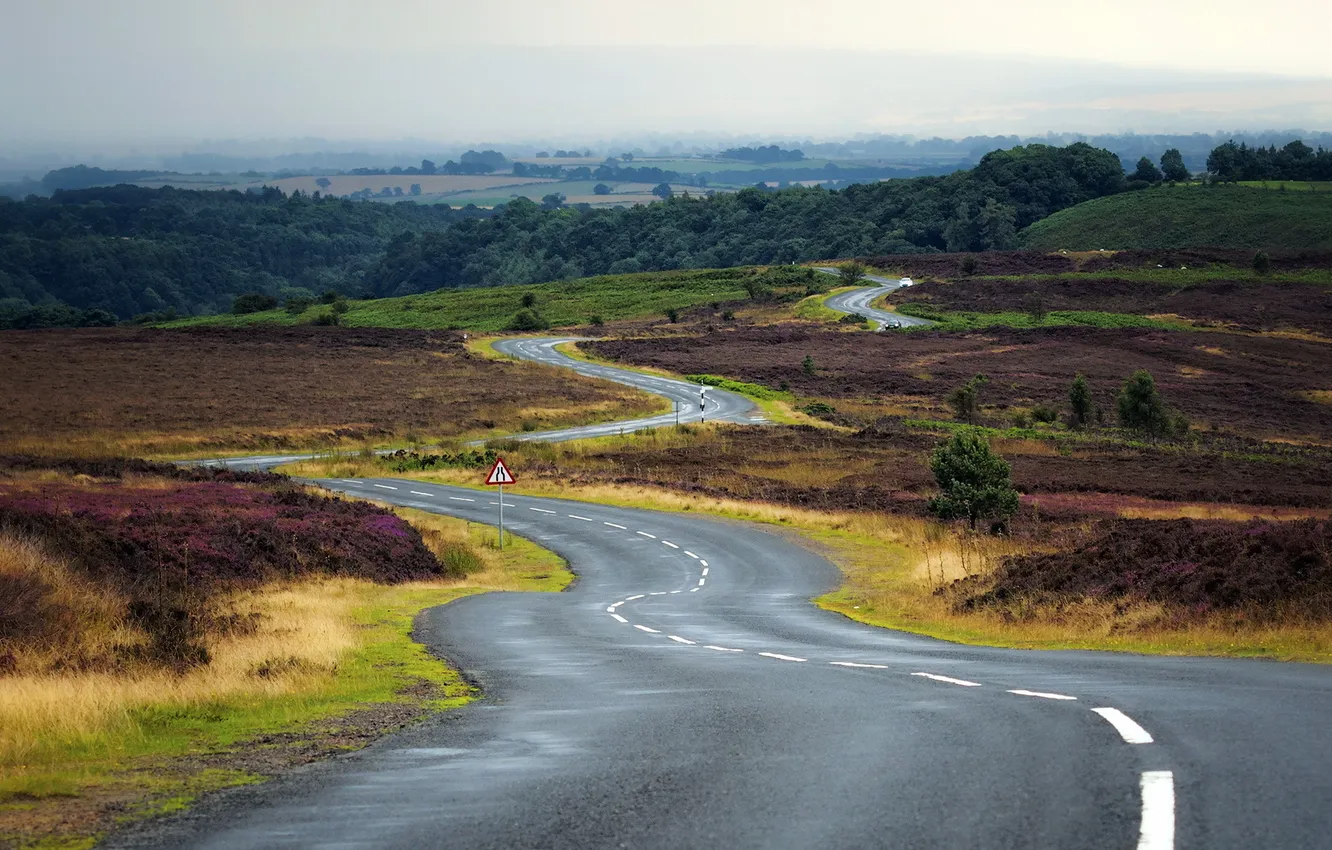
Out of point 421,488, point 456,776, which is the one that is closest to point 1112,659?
point 456,776

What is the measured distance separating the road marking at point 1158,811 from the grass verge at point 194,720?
18.3 ft

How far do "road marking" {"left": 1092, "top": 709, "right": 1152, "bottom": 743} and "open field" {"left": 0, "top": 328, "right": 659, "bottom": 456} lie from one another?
5741 cm

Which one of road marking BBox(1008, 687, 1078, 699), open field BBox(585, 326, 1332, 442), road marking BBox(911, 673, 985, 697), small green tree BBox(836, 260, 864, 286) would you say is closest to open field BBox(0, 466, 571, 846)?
road marking BBox(911, 673, 985, 697)

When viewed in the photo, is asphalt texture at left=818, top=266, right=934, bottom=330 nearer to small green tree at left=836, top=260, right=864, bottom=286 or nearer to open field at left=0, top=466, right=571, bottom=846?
small green tree at left=836, top=260, right=864, bottom=286

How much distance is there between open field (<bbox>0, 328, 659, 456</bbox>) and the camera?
6700 centimetres

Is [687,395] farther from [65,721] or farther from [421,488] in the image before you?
[65,721]

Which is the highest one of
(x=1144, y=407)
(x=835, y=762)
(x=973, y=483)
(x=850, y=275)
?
(x=835, y=762)

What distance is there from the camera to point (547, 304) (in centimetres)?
17062

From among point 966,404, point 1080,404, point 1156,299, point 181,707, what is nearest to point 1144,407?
point 1080,404

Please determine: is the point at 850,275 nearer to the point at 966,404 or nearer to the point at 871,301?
the point at 871,301

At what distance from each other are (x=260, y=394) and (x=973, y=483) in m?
56.8

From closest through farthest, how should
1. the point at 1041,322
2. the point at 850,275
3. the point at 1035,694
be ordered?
the point at 1035,694
the point at 1041,322
the point at 850,275

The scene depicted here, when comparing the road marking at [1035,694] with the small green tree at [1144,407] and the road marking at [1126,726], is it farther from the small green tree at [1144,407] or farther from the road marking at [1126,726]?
the small green tree at [1144,407]

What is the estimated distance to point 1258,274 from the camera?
15450 cm
